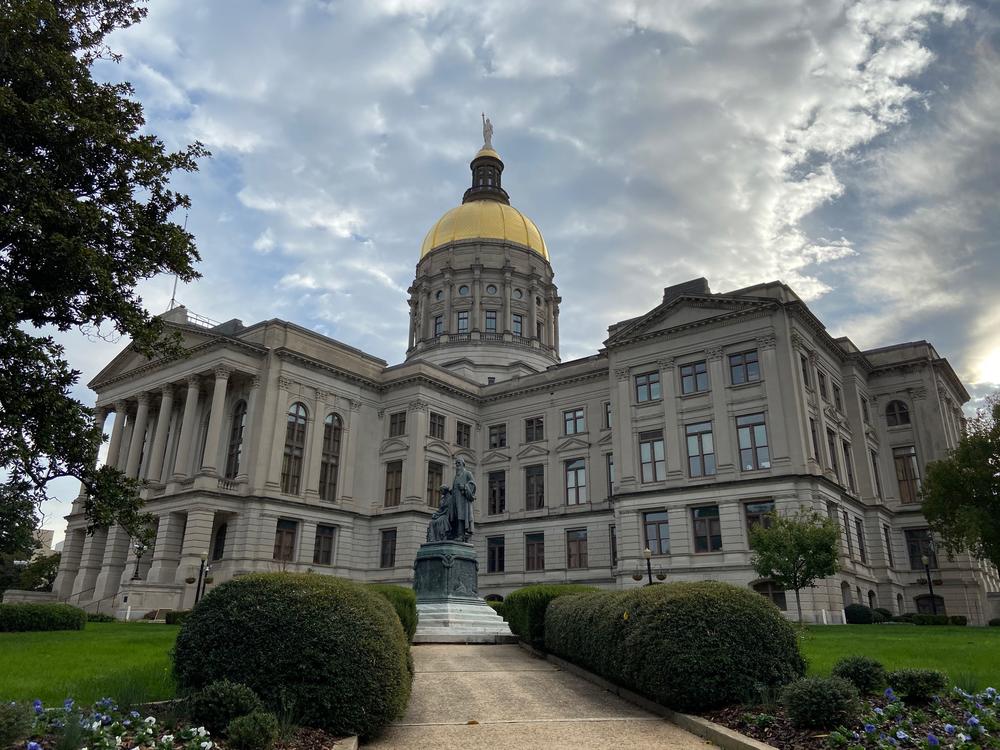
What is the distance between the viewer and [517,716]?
37.8 feet

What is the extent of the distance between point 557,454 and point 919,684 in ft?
A: 136

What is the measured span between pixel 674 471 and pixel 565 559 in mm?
11018

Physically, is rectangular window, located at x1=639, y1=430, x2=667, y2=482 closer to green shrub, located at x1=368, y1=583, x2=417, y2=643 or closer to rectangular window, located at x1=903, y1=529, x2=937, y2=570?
rectangular window, located at x1=903, y1=529, x2=937, y2=570

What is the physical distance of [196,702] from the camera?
868cm

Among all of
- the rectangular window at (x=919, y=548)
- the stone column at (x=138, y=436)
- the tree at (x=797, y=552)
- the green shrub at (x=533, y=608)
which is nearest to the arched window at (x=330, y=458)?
the stone column at (x=138, y=436)

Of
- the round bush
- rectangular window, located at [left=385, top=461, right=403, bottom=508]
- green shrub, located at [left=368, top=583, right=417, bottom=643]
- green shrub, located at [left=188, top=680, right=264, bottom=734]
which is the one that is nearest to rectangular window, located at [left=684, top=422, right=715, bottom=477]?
rectangular window, located at [left=385, top=461, right=403, bottom=508]

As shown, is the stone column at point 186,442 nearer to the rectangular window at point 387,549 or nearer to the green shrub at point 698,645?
the rectangular window at point 387,549

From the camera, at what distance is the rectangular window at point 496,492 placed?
2103 inches

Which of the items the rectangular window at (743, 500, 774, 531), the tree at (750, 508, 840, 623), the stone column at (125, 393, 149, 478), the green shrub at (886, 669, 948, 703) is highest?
the stone column at (125, 393, 149, 478)

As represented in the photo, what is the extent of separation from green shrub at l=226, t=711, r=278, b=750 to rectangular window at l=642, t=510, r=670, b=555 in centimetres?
3496

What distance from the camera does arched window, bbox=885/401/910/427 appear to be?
48.4 metres

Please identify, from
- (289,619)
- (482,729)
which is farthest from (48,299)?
(482,729)

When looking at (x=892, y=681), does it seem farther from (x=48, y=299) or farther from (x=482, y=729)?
(x=48, y=299)

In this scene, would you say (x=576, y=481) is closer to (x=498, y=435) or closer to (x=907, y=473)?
(x=498, y=435)
